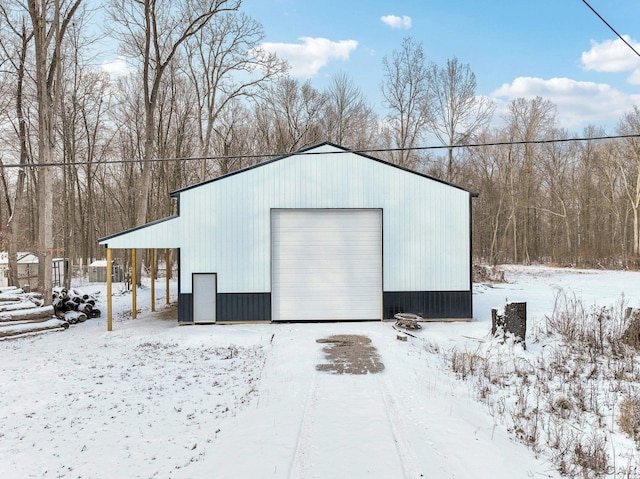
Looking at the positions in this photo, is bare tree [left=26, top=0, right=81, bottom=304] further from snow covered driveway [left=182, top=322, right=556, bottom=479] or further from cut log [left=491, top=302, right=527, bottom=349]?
cut log [left=491, top=302, right=527, bottom=349]

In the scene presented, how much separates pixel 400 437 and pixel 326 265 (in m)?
8.42

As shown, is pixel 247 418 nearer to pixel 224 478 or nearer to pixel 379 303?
pixel 224 478

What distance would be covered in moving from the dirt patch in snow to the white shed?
274 centimetres

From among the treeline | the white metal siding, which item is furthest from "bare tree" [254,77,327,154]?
the white metal siding

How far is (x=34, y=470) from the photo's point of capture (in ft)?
14.6

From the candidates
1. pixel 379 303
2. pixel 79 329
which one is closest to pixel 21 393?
pixel 79 329

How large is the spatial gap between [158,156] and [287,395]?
26476mm

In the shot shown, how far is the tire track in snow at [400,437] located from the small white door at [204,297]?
7425 millimetres

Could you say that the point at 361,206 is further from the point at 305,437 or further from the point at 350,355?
the point at 305,437

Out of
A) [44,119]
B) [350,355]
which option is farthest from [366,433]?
[44,119]

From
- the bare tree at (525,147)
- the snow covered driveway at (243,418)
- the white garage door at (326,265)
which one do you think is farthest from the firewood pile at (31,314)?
the bare tree at (525,147)

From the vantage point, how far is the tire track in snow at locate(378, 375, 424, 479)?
158 inches

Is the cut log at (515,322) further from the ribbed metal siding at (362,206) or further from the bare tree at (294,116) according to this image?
the bare tree at (294,116)

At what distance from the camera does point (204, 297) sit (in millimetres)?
12570
